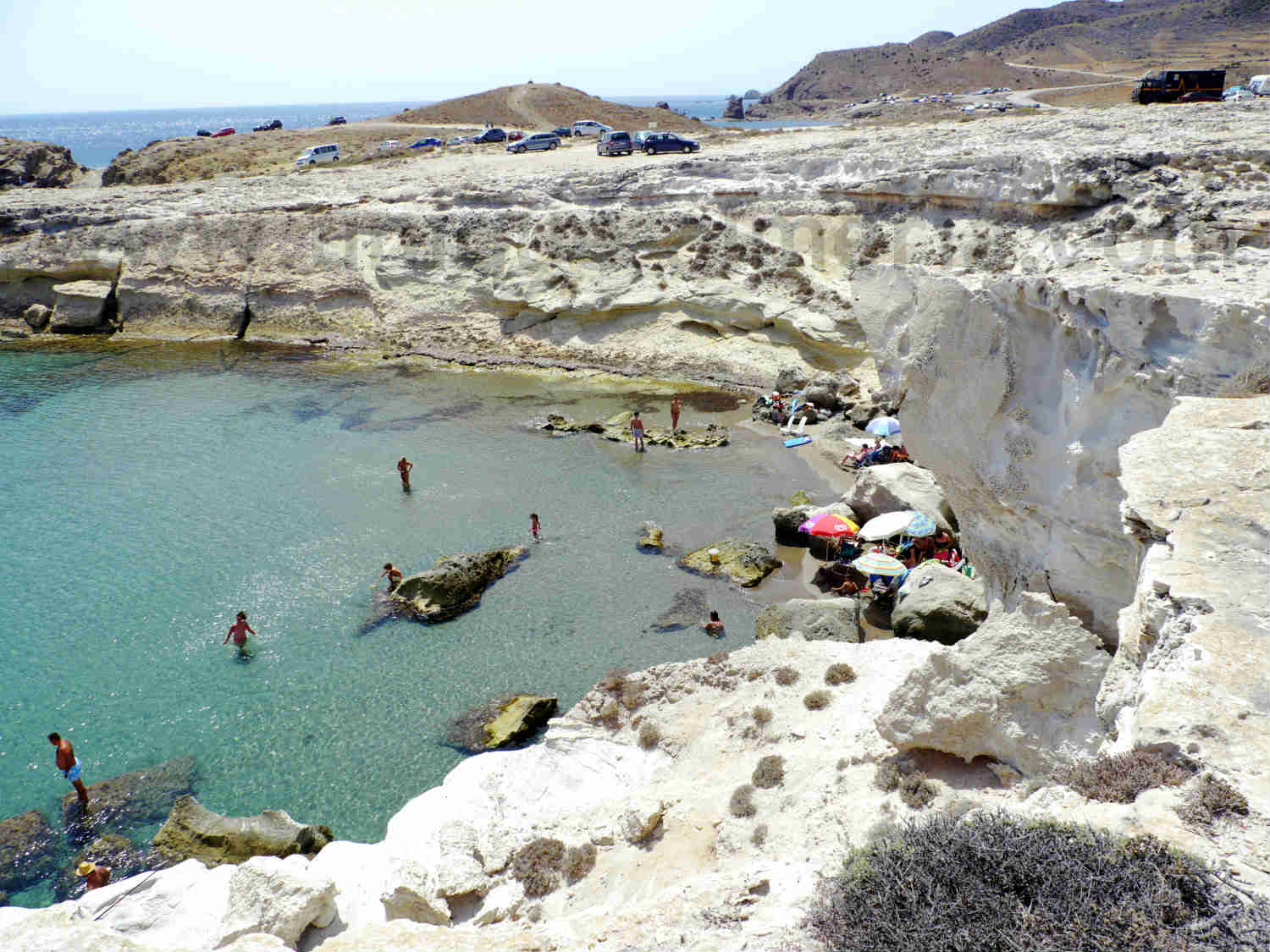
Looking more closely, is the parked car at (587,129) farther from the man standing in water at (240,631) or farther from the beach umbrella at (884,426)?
the man standing in water at (240,631)

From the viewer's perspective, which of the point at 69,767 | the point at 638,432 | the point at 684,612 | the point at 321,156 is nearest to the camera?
the point at 69,767

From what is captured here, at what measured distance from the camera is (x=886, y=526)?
20.0m

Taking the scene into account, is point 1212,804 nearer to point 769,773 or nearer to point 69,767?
point 769,773

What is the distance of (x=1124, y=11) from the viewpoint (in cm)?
15288

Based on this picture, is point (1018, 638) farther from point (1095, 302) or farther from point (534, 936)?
point (534, 936)

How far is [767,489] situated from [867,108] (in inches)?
3713

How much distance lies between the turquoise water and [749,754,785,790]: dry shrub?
5.98 meters

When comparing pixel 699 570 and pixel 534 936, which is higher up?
pixel 534 936

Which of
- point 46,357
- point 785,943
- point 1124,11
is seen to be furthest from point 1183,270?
point 1124,11

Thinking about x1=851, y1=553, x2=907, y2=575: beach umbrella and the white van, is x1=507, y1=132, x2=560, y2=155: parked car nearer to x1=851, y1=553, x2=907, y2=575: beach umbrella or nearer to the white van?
the white van

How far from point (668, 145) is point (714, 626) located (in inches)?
1494

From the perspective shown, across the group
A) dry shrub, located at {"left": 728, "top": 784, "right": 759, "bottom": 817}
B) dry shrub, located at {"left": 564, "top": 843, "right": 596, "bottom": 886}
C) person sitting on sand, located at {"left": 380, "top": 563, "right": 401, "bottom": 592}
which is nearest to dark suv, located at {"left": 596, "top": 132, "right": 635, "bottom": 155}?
person sitting on sand, located at {"left": 380, "top": 563, "right": 401, "bottom": 592}

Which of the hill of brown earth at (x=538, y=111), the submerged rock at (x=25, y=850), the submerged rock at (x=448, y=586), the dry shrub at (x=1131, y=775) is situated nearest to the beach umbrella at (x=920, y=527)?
the submerged rock at (x=448, y=586)

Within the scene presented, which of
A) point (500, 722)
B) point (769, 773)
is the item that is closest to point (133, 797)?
point (500, 722)
